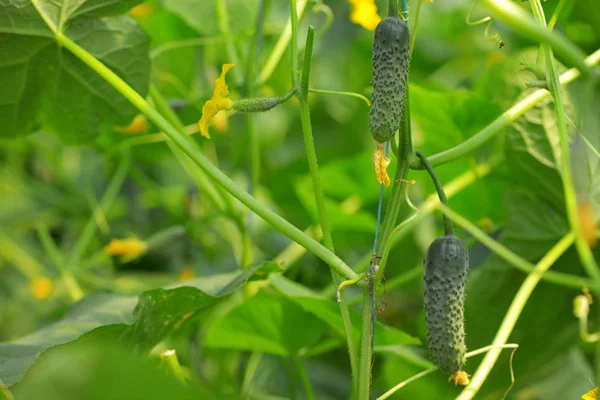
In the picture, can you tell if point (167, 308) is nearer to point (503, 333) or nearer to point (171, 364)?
point (171, 364)

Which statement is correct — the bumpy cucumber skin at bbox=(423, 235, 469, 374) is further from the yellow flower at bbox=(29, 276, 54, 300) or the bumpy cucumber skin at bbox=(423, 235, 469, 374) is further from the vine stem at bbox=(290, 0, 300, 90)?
the yellow flower at bbox=(29, 276, 54, 300)

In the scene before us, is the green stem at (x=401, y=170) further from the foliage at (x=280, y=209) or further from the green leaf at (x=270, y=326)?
the green leaf at (x=270, y=326)

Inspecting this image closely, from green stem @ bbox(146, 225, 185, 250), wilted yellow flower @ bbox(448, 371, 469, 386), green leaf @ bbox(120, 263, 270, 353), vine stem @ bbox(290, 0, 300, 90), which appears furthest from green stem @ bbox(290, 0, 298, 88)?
green stem @ bbox(146, 225, 185, 250)

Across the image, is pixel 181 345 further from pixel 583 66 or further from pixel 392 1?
pixel 583 66

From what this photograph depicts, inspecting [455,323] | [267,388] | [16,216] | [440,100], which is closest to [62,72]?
[440,100]

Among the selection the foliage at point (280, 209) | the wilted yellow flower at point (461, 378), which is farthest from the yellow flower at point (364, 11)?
the wilted yellow flower at point (461, 378)

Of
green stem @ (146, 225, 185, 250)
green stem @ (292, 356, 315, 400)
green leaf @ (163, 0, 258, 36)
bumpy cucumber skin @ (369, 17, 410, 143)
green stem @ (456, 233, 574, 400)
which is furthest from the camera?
green leaf @ (163, 0, 258, 36)
